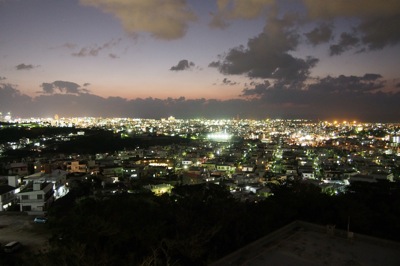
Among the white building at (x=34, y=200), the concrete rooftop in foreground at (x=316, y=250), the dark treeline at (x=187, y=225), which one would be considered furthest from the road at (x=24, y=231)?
the concrete rooftop in foreground at (x=316, y=250)

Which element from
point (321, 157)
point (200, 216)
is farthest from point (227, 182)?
point (321, 157)

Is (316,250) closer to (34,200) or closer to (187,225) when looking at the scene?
(187,225)

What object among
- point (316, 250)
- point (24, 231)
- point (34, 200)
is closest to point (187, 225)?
point (316, 250)

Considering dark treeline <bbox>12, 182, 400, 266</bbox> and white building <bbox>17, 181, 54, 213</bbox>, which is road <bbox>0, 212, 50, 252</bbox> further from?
white building <bbox>17, 181, 54, 213</bbox>

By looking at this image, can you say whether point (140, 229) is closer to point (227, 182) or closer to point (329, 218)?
point (329, 218)

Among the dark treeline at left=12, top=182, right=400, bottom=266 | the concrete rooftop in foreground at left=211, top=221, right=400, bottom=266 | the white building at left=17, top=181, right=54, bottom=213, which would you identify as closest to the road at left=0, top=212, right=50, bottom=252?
the dark treeline at left=12, top=182, right=400, bottom=266

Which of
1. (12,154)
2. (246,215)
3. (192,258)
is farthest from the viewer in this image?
(12,154)
